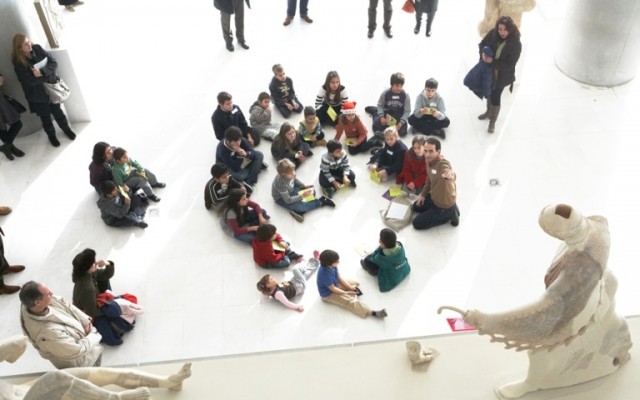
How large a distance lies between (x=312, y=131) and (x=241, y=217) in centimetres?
183

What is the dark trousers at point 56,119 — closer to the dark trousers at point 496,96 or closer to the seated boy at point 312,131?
the seated boy at point 312,131

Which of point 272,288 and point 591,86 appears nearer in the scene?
point 272,288

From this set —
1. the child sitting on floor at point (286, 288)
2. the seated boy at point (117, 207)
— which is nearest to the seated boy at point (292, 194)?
the child sitting on floor at point (286, 288)

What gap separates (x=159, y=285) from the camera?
7.54m

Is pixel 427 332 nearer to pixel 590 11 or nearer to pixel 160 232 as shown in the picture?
pixel 160 232

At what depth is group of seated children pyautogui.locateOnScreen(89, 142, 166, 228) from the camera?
7.98m

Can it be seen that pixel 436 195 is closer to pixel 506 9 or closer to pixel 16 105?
pixel 506 9

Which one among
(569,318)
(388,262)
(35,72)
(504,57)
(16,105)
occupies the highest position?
(569,318)

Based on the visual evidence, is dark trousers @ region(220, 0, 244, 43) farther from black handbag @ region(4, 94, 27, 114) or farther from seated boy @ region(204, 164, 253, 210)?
seated boy @ region(204, 164, 253, 210)

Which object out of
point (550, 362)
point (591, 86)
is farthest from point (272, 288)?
point (591, 86)

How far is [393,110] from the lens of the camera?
30.3 ft

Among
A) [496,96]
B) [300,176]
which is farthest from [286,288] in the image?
[496,96]

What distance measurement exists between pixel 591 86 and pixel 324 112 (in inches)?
155

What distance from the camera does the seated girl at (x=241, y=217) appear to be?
25.3ft
